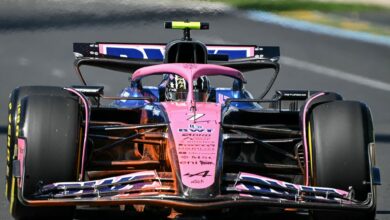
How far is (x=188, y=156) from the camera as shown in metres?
7.55

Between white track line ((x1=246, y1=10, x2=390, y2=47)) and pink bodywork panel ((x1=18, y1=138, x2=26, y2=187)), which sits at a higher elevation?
white track line ((x1=246, y1=10, x2=390, y2=47))

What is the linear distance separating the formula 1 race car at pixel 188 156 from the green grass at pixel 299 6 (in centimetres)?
978

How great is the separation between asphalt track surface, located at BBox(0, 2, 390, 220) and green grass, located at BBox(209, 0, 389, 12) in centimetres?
32

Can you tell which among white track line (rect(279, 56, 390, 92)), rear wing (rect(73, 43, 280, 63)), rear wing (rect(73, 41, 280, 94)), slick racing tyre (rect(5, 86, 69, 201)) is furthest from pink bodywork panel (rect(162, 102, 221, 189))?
white track line (rect(279, 56, 390, 92))

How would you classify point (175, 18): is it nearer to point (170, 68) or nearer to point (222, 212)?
point (170, 68)

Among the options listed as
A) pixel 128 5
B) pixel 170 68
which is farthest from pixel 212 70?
pixel 128 5

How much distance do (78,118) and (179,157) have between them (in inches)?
29.2

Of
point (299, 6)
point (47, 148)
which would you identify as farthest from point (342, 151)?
point (299, 6)

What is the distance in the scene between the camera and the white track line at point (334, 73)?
1549 centimetres

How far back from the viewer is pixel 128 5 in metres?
→ 16.6

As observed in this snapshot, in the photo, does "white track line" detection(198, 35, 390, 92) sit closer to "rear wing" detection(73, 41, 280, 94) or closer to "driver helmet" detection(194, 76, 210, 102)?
"rear wing" detection(73, 41, 280, 94)

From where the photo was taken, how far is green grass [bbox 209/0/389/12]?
1869cm

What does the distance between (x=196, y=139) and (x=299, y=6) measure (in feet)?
38.2

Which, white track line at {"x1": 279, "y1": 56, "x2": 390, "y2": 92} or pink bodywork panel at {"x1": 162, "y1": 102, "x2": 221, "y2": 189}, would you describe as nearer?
pink bodywork panel at {"x1": 162, "y1": 102, "x2": 221, "y2": 189}
